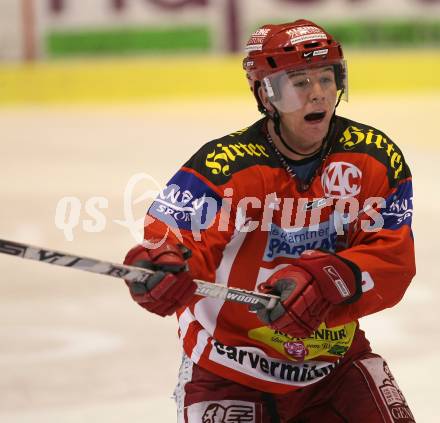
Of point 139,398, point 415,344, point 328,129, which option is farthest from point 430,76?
point 328,129

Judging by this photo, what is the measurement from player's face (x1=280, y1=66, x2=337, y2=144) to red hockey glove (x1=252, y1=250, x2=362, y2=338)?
0.31m

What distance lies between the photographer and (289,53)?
288 centimetres

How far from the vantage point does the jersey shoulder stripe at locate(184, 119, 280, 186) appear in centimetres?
287

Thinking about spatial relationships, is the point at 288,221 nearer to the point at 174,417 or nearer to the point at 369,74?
the point at 174,417

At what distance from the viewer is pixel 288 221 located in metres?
2.91

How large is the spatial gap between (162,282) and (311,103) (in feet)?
2.11

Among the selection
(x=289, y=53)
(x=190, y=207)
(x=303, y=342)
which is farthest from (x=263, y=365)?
(x=289, y=53)

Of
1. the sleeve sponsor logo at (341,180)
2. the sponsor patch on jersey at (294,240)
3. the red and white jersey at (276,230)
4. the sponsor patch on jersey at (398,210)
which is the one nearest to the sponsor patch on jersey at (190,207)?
the red and white jersey at (276,230)

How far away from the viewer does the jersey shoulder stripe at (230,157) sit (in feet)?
9.43

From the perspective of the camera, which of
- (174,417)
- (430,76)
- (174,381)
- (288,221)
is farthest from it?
(430,76)

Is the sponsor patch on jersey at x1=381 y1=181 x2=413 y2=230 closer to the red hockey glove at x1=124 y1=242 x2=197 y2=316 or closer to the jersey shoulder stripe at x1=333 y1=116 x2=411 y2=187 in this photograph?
the jersey shoulder stripe at x1=333 y1=116 x2=411 y2=187

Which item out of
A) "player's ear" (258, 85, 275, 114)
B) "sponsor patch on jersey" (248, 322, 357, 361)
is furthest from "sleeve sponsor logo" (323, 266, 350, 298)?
"player's ear" (258, 85, 275, 114)

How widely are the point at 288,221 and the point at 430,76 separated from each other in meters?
8.33

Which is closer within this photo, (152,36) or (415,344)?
(415,344)
